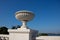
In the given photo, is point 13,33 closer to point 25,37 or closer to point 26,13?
point 25,37

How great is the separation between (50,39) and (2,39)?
222 centimetres

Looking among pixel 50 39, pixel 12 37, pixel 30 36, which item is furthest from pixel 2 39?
pixel 50 39

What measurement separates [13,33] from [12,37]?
169 mm

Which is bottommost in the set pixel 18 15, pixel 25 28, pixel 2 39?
pixel 2 39

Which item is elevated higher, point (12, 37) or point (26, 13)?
point (26, 13)

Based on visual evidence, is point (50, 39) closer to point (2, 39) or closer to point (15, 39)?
point (15, 39)

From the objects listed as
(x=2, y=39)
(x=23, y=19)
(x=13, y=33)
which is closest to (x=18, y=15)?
(x=23, y=19)

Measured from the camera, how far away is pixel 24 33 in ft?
19.3

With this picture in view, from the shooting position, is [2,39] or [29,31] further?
[2,39]

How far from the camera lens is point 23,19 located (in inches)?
244

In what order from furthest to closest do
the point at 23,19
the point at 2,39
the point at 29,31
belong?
the point at 2,39, the point at 23,19, the point at 29,31

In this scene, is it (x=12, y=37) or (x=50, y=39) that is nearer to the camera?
(x=12, y=37)

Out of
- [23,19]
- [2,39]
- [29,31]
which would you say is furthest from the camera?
[2,39]

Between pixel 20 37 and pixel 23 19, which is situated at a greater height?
pixel 23 19
